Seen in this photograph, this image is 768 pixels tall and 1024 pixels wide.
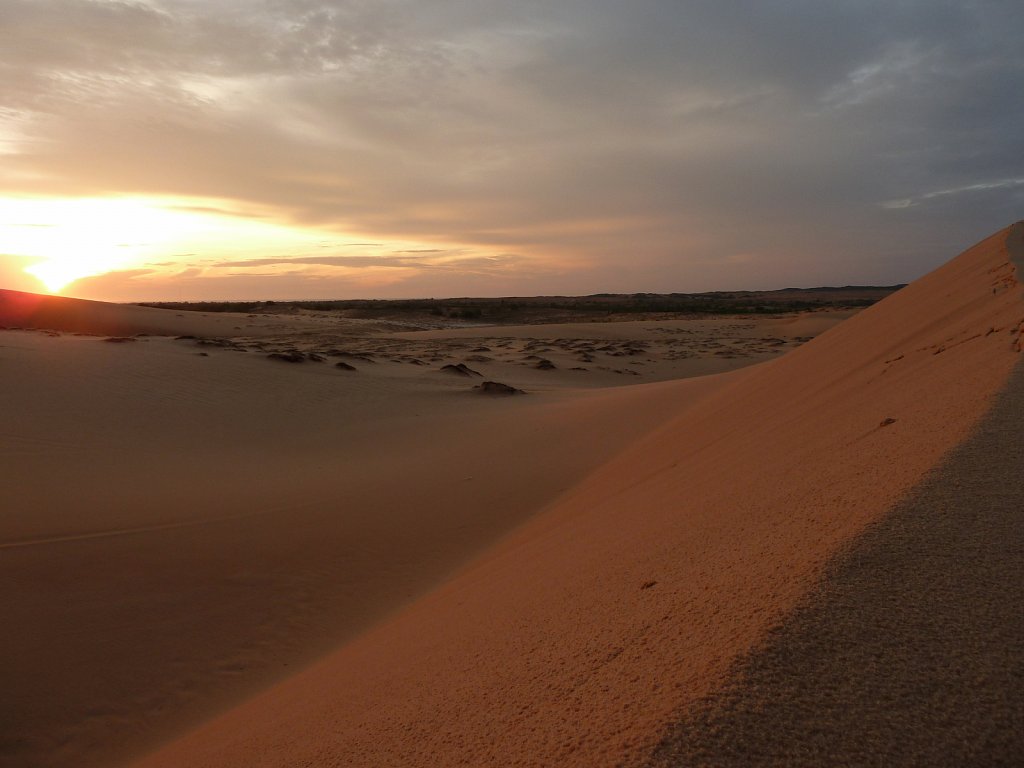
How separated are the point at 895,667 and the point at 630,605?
0.78 m

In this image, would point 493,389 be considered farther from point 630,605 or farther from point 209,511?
point 630,605

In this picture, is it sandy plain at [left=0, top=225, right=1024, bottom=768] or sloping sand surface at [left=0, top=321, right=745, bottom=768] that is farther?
sloping sand surface at [left=0, top=321, right=745, bottom=768]

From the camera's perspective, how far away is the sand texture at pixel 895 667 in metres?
1.22

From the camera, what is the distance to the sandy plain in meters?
1.77

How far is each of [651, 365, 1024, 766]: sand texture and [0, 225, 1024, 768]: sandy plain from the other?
0.07 metres

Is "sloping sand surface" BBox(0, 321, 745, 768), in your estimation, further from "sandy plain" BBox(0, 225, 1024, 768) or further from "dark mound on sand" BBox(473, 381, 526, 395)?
"dark mound on sand" BBox(473, 381, 526, 395)

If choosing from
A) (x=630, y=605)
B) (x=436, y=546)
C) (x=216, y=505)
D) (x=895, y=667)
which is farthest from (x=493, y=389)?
(x=895, y=667)

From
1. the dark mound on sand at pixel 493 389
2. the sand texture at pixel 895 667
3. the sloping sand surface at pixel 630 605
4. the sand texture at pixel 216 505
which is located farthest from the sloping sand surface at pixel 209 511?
the sand texture at pixel 895 667

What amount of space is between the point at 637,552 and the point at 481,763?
1254 mm

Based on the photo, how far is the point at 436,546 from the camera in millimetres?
5391

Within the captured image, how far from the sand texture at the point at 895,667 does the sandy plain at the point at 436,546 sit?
0.24 feet

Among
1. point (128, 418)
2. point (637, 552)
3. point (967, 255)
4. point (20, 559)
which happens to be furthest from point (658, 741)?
point (128, 418)

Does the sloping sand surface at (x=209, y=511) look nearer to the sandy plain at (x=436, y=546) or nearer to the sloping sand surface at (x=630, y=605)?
the sandy plain at (x=436, y=546)

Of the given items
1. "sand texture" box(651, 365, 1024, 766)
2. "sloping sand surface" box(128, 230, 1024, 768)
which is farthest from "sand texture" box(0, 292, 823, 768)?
"sand texture" box(651, 365, 1024, 766)
